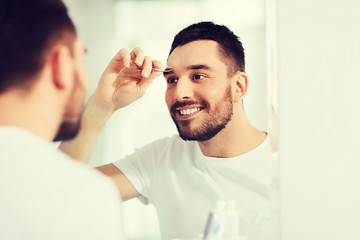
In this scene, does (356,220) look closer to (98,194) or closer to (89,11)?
(98,194)

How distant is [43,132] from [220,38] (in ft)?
1.94

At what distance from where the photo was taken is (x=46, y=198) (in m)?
0.76

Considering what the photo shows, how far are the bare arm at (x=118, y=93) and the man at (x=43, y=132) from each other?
67 mm

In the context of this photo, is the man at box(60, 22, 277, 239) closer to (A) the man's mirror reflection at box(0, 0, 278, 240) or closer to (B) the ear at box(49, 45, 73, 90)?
(A) the man's mirror reflection at box(0, 0, 278, 240)

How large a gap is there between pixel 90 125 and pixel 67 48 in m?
0.23

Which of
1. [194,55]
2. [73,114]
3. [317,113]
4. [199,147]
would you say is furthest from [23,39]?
[317,113]

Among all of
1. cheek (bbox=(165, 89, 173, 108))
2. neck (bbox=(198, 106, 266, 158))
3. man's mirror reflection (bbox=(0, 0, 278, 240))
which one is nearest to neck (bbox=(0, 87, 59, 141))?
man's mirror reflection (bbox=(0, 0, 278, 240))

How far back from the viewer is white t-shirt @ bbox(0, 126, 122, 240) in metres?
0.75

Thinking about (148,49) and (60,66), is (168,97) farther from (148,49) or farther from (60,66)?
(60,66)

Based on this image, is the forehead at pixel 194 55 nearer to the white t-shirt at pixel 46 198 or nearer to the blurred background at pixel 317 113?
the blurred background at pixel 317 113

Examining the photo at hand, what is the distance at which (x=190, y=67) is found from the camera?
107cm

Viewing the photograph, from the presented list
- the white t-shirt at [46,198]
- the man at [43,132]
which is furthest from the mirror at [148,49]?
the white t-shirt at [46,198]

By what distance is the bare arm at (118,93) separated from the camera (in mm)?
1023

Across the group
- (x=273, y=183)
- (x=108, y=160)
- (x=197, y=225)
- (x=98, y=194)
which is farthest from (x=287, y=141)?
(x=98, y=194)
